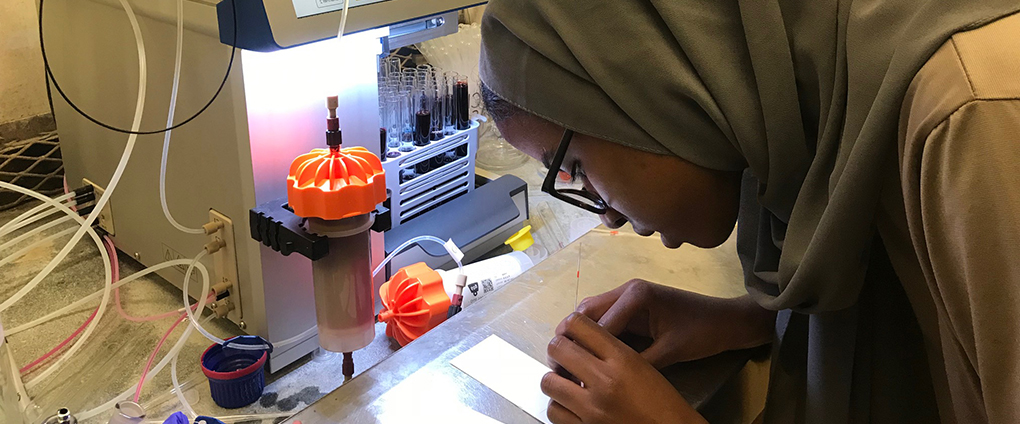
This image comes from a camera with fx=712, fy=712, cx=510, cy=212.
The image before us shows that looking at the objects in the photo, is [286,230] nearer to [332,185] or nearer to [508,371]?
[332,185]

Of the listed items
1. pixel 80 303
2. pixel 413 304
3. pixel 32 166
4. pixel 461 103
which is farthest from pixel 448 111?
pixel 32 166

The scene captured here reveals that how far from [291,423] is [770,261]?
49 centimetres

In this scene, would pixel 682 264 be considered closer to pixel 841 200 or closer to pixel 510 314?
pixel 510 314

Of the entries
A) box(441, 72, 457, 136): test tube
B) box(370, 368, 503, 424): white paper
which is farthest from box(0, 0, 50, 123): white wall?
box(370, 368, 503, 424): white paper

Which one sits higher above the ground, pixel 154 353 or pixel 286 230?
pixel 286 230

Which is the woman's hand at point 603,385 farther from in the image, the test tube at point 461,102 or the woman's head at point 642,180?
the test tube at point 461,102

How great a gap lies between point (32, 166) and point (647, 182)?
1.16m

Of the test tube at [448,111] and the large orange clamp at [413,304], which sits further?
the test tube at [448,111]

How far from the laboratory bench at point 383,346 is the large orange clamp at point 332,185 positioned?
0.57 feet

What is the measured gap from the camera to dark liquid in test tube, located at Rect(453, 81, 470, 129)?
1.22 meters

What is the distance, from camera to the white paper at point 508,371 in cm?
74

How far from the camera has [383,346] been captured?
98 cm

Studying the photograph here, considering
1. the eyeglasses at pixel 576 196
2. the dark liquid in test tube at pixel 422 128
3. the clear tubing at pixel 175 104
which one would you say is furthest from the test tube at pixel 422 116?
the eyeglasses at pixel 576 196

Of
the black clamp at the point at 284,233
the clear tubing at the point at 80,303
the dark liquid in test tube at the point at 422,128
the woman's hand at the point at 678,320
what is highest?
the dark liquid in test tube at the point at 422,128
